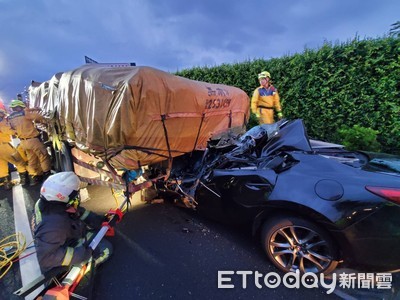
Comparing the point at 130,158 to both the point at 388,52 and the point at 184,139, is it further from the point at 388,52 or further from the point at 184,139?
the point at 388,52

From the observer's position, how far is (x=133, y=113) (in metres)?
2.32

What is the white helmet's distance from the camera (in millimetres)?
1960

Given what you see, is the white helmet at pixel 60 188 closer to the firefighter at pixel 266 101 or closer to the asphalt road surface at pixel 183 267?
the asphalt road surface at pixel 183 267

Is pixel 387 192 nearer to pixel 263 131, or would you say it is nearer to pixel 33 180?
pixel 263 131

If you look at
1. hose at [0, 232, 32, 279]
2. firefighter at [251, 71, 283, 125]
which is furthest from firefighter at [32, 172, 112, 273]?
firefighter at [251, 71, 283, 125]

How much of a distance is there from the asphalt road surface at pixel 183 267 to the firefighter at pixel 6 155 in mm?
1939

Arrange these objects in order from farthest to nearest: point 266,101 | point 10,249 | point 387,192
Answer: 1. point 266,101
2. point 10,249
3. point 387,192

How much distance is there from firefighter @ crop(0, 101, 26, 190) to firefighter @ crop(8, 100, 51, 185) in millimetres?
151

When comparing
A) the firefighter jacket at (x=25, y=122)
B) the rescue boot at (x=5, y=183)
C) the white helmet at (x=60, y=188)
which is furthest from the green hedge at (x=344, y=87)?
the rescue boot at (x=5, y=183)

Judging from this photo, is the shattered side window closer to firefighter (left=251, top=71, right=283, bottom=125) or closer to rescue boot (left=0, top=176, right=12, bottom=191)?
firefighter (left=251, top=71, right=283, bottom=125)

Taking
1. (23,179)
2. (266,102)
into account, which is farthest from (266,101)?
(23,179)

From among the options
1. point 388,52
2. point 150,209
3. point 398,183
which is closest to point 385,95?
point 388,52

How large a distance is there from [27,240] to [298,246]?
325 cm

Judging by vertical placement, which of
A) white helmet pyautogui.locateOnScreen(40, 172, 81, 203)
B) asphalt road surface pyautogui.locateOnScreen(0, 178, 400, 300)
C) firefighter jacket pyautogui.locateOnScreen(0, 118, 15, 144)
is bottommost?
asphalt road surface pyautogui.locateOnScreen(0, 178, 400, 300)
